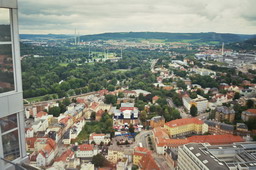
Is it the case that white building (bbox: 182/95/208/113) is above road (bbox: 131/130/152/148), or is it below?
above

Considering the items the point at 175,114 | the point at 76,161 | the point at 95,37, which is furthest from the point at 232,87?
the point at 95,37

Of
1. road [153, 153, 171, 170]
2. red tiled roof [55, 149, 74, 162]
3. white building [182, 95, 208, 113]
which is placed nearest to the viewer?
red tiled roof [55, 149, 74, 162]

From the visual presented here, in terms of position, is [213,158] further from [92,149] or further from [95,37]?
[95,37]

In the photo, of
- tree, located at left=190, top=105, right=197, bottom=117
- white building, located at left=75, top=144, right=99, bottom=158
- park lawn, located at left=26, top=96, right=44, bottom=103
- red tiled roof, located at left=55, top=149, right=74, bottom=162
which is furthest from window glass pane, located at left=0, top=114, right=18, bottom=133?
park lawn, located at left=26, top=96, right=44, bottom=103

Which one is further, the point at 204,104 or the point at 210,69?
the point at 210,69

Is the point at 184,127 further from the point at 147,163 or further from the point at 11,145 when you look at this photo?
the point at 11,145

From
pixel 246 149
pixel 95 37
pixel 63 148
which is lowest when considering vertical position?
pixel 63 148

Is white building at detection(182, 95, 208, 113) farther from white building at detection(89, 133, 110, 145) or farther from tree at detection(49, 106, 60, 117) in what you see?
tree at detection(49, 106, 60, 117)

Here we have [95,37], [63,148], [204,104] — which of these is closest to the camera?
[63,148]
